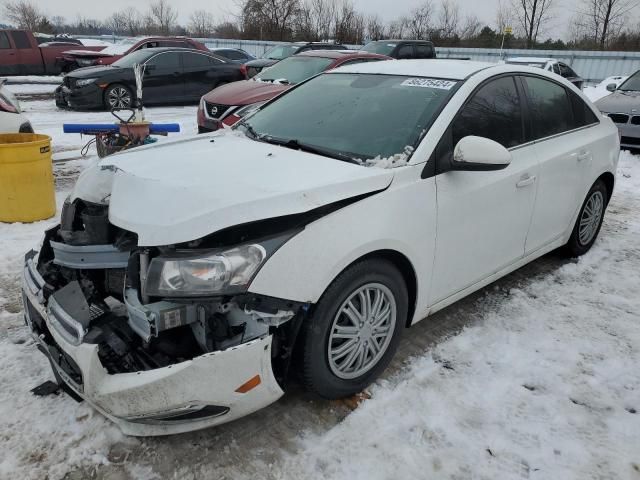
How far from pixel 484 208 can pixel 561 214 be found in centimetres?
127

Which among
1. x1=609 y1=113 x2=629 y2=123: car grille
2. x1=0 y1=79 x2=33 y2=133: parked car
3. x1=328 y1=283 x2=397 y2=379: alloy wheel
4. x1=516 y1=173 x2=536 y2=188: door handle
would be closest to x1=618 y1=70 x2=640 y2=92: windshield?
x1=609 y1=113 x2=629 y2=123: car grille

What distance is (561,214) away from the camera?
400cm

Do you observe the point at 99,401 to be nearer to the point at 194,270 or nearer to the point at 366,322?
the point at 194,270

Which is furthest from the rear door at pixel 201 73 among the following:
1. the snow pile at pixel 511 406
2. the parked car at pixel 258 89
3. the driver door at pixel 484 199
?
the snow pile at pixel 511 406

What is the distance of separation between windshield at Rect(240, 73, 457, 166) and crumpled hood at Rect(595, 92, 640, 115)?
735 centimetres

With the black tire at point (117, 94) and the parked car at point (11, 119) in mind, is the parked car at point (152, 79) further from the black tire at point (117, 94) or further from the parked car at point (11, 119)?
the parked car at point (11, 119)

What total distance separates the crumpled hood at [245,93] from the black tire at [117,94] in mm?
4812

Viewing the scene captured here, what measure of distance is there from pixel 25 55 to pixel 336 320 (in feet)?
64.4

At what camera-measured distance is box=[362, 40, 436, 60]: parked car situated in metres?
14.3

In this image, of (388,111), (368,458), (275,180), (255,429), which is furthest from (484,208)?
(255,429)

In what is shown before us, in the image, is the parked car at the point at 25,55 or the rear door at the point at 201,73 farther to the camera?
the parked car at the point at 25,55

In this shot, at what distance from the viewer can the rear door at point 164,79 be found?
41.4 feet

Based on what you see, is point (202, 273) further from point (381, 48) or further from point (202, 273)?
point (381, 48)

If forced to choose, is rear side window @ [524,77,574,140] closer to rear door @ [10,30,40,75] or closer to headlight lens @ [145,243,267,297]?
headlight lens @ [145,243,267,297]
